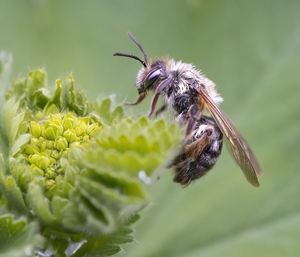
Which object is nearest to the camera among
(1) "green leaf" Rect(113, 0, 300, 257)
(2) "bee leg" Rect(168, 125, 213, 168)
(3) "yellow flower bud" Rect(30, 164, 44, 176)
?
(3) "yellow flower bud" Rect(30, 164, 44, 176)

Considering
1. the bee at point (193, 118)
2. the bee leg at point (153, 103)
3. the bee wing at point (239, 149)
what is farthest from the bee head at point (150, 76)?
the bee wing at point (239, 149)

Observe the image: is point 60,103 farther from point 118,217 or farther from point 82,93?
point 118,217

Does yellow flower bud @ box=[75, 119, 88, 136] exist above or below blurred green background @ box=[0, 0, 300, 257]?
below

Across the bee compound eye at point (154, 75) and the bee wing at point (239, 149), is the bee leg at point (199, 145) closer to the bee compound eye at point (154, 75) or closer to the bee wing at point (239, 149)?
the bee wing at point (239, 149)

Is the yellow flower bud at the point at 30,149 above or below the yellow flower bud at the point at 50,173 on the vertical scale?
above

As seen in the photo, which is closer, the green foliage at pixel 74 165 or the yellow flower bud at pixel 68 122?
the green foliage at pixel 74 165

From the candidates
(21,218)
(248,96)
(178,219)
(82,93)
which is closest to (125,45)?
(248,96)

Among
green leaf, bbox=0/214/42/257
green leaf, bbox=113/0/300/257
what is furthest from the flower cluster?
green leaf, bbox=113/0/300/257

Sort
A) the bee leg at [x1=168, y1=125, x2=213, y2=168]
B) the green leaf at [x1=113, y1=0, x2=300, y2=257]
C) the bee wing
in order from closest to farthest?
the bee wing → the bee leg at [x1=168, y1=125, x2=213, y2=168] → the green leaf at [x1=113, y1=0, x2=300, y2=257]

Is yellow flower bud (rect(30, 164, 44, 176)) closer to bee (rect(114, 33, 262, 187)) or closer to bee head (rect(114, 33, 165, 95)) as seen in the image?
bee (rect(114, 33, 262, 187))
